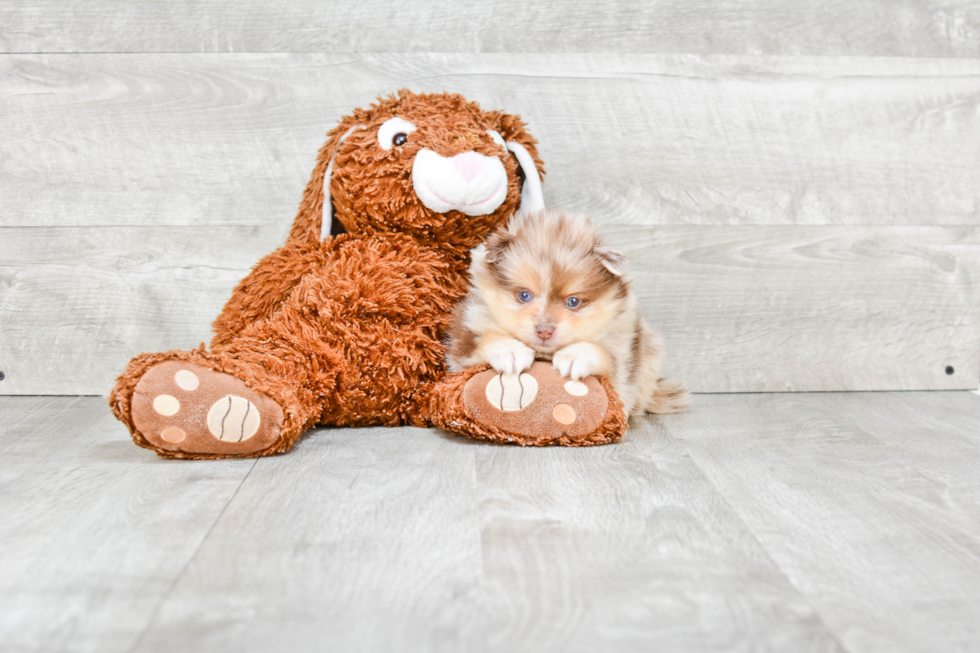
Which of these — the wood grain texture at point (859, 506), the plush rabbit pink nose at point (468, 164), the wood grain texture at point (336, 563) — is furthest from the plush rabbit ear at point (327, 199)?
the wood grain texture at point (859, 506)

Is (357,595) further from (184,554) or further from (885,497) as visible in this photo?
(885,497)

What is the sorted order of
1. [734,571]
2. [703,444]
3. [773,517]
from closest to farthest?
[734,571] < [773,517] < [703,444]

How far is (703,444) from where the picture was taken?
50.9 inches

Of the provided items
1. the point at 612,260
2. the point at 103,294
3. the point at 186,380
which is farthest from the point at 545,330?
the point at 103,294

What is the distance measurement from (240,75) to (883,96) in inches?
53.0

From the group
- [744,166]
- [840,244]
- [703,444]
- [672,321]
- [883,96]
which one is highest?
[883,96]

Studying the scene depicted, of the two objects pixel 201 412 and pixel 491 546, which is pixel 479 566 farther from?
pixel 201 412

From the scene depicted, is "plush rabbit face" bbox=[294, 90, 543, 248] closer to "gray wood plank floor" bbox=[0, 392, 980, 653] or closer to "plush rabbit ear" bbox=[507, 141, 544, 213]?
"plush rabbit ear" bbox=[507, 141, 544, 213]

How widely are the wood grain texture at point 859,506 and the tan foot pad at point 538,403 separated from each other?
180 mm

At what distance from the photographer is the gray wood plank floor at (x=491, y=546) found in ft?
2.32

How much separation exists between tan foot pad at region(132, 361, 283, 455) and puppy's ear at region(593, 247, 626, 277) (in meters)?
0.53

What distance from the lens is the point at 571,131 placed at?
163 centimetres

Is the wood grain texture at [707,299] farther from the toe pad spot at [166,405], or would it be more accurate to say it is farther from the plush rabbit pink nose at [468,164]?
the toe pad spot at [166,405]

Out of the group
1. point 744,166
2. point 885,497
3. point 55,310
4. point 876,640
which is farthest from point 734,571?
point 55,310
